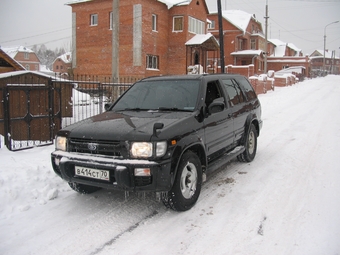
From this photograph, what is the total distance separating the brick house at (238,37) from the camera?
45.8 meters

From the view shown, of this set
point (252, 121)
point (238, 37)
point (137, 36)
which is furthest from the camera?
point (238, 37)

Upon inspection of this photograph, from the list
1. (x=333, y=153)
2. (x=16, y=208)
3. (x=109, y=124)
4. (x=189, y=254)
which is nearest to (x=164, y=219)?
(x=189, y=254)

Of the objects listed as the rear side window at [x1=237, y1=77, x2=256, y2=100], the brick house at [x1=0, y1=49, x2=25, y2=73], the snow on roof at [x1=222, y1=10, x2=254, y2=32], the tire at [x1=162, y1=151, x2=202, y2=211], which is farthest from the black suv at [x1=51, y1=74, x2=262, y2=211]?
the snow on roof at [x1=222, y1=10, x2=254, y2=32]

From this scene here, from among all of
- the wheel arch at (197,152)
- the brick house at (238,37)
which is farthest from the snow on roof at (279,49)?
the wheel arch at (197,152)

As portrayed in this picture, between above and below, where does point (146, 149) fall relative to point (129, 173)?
above

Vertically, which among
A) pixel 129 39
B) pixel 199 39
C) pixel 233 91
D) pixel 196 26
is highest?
pixel 196 26

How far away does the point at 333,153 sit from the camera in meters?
7.05

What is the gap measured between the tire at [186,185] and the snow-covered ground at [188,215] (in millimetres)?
148

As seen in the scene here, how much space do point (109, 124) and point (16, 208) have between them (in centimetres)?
171

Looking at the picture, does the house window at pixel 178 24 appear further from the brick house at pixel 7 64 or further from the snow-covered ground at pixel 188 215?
the snow-covered ground at pixel 188 215

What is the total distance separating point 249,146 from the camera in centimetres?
658

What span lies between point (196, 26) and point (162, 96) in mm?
28255

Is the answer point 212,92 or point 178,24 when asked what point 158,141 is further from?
point 178,24

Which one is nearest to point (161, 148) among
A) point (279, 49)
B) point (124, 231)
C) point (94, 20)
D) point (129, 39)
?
point (124, 231)
